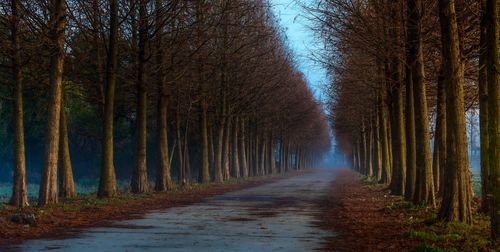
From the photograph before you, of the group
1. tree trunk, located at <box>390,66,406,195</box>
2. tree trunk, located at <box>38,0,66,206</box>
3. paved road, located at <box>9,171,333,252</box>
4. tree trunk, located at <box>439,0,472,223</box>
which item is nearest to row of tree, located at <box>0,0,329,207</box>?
tree trunk, located at <box>38,0,66,206</box>

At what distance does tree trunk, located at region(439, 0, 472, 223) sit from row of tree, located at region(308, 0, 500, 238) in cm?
2

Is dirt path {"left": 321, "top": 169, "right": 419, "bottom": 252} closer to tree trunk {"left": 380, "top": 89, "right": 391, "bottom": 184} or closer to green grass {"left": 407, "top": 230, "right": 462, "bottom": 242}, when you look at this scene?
green grass {"left": 407, "top": 230, "right": 462, "bottom": 242}

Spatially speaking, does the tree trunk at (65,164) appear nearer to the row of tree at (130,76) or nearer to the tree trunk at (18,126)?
the row of tree at (130,76)

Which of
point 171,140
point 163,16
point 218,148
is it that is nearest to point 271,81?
point 218,148

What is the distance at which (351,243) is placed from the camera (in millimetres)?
11719

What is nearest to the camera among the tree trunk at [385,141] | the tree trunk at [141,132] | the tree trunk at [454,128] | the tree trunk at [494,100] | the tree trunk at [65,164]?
the tree trunk at [494,100]

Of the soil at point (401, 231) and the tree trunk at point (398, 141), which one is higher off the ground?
the tree trunk at point (398, 141)

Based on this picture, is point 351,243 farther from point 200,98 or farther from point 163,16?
point 200,98

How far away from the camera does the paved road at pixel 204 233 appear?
10773mm

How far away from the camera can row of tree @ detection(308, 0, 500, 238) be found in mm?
10508

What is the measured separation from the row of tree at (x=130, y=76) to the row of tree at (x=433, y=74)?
4.44 metres

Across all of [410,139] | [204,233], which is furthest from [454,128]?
[410,139]

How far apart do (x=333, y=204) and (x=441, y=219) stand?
8944 mm

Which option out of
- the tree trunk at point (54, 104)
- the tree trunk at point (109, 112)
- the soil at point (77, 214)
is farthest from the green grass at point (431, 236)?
the tree trunk at point (109, 112)
